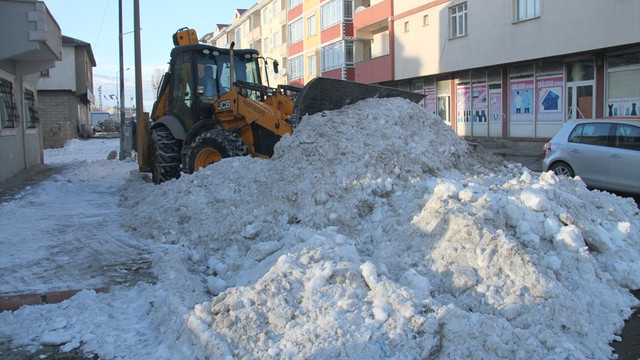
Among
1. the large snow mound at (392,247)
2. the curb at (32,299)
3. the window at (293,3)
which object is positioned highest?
the window at (293,3)

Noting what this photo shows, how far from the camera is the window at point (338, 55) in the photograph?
3481 centimetres

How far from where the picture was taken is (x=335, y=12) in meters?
35.6

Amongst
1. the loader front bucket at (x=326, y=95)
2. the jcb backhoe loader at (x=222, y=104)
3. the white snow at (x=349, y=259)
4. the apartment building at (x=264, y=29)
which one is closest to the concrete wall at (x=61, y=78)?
the apartment building at (x=264, y=29)

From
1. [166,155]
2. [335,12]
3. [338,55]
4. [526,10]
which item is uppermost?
[335,12]

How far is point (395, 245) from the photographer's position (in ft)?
16.3

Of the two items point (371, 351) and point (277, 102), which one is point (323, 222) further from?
point (277, 102)

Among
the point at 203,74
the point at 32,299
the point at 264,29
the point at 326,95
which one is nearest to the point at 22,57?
the point at 203,74

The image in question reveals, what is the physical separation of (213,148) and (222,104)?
1057 mm

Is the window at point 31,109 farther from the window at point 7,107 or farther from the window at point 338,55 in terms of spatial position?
the window at point 338,55

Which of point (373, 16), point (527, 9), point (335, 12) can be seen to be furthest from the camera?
point (335, 12)

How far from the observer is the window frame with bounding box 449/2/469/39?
74.9 feet

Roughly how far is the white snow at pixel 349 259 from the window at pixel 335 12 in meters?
28.7

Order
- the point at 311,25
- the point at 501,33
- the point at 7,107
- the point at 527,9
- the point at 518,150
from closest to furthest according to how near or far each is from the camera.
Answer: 1. the point at 7,107
2. the point at 527,9
3. the point at 518,150
4. the point at 501,33
5. the point at 311,25

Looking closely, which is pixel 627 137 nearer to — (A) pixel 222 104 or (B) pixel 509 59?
(A) pixel 222 104
